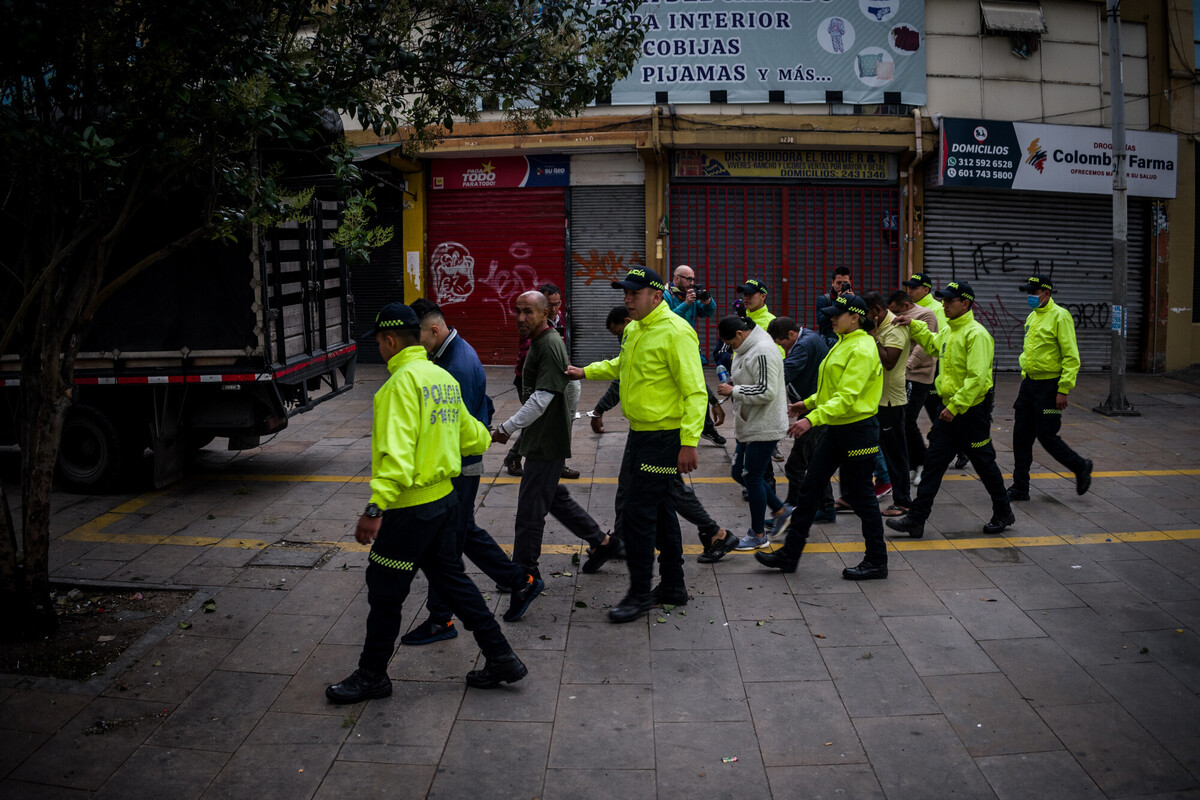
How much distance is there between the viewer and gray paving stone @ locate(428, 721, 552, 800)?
3.83m

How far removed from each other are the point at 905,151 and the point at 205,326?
1135cm

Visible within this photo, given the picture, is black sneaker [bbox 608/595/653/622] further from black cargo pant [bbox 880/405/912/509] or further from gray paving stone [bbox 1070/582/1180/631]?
black cargo pant [bbox 880/405/912/509]

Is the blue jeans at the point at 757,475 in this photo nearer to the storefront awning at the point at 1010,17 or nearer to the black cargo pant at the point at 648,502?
the black cargo pant at the point at 648,502

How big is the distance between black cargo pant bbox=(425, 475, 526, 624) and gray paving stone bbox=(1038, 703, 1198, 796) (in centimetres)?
277

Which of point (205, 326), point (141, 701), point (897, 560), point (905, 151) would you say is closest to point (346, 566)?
point (141, 701)

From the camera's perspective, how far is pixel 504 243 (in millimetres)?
15984

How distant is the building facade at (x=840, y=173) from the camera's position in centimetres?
1502

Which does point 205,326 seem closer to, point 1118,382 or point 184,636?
point 184,636

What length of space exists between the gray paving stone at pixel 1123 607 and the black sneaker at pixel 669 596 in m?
2.42

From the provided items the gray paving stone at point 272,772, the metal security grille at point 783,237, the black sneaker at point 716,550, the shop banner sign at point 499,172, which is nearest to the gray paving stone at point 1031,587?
the black sneaker at point 716,550

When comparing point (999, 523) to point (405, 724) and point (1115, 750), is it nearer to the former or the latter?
point (1115, 750)

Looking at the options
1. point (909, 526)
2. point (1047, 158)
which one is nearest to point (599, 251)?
point (1047, 158)

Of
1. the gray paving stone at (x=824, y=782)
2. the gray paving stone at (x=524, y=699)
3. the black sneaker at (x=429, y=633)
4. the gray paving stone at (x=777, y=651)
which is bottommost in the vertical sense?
the gray paving stone at (x=824, y=782)

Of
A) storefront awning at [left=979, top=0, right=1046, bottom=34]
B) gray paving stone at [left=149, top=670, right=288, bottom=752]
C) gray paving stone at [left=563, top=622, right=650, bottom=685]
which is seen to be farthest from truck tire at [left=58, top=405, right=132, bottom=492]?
storefront awning at [left=979, top=0, right=1046, bottom=34]
